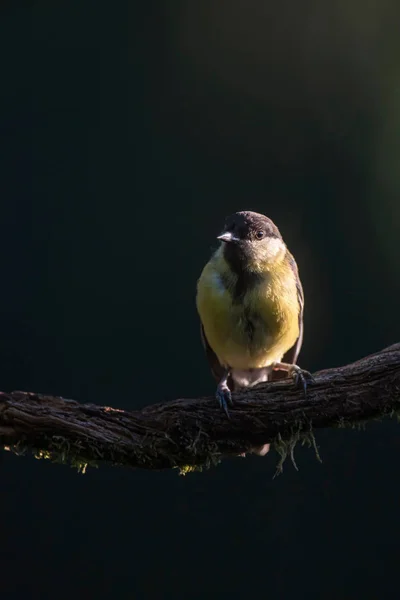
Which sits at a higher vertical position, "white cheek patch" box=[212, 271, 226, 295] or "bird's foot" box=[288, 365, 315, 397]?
"white cheek patch" box=[212, 271, 226, 295]

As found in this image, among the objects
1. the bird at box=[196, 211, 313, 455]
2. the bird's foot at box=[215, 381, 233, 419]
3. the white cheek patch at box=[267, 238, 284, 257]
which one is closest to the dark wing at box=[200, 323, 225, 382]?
the bird at box=[196, 211, 313, 455]

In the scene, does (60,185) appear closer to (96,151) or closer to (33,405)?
(96,151)

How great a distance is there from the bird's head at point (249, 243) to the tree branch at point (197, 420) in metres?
0.62

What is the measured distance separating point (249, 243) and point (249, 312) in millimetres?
307

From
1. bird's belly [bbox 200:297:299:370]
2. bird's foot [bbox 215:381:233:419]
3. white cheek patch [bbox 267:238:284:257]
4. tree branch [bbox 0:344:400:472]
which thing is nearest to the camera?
tree branch [bbox 0:344:400:472]

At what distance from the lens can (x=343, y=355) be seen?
457cm

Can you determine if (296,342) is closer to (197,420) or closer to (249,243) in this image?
(249,243)

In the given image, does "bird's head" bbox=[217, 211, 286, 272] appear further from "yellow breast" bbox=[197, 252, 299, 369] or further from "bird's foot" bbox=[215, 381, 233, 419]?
"bird's foot" bbox=[215, 381, 233, 419]

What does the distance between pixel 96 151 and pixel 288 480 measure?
243cm

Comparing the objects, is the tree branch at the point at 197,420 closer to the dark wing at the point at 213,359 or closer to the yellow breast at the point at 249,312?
the yellow breast at the point at 249,312

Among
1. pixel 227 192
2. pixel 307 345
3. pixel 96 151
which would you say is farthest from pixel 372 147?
pixel 96 151

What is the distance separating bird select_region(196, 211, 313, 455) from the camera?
2979mm

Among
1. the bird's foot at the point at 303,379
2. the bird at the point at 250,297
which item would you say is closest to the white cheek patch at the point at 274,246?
the bird at the point at 250,297

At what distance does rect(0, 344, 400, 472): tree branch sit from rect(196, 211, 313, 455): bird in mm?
302
